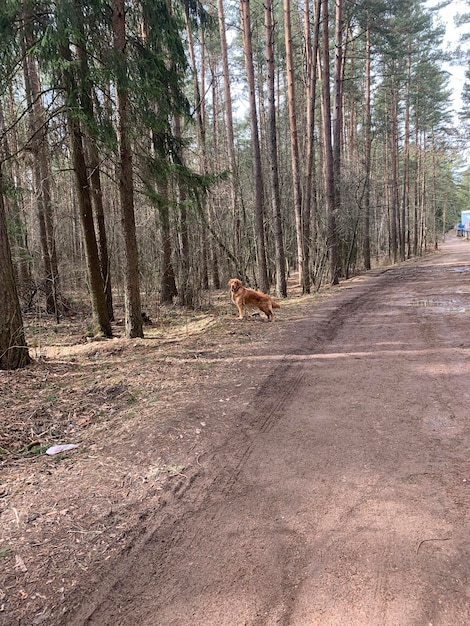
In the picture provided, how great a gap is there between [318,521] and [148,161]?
26.1 ft

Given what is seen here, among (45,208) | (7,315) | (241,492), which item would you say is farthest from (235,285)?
(241,492)

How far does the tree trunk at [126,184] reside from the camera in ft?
24.6

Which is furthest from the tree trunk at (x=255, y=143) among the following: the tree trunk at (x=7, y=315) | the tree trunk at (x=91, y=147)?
the tree trunk at (x=7, y=315)

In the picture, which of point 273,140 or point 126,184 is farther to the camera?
point 273,140

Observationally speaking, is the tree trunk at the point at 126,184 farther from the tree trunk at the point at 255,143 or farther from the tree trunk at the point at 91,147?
the tree trunk at the point at 255,143

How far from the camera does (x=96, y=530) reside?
2.78 m

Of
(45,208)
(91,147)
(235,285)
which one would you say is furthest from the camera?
(45,208)

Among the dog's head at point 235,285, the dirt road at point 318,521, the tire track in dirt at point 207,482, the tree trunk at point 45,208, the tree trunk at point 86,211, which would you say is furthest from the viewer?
the dog's head at point 235,285

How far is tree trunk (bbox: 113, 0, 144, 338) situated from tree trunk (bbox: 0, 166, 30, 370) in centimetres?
246

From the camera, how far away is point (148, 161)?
8781mm

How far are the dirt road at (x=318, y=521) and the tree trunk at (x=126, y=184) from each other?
4195 millimetres

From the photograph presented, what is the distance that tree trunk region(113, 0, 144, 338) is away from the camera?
7.50 meters

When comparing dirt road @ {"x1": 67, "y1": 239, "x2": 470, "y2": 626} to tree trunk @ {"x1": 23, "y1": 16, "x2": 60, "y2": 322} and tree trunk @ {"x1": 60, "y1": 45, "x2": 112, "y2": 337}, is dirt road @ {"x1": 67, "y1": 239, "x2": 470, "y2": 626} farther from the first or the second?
tree trunk @ {"x1": 23, "y1": 16, "x2": 60, "y2": 322}

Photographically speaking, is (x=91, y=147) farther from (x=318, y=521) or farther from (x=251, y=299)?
(x=318, y=521)
